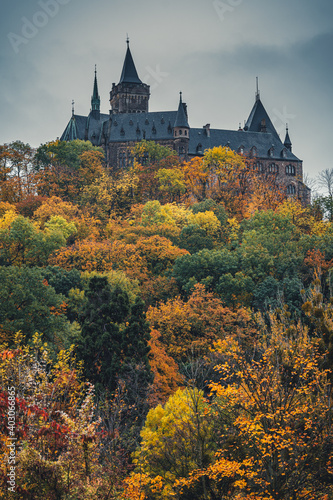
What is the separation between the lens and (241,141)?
353 feet

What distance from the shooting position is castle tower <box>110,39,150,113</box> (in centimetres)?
10812

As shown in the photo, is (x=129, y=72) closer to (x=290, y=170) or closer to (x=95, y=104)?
(x=95, y=104)

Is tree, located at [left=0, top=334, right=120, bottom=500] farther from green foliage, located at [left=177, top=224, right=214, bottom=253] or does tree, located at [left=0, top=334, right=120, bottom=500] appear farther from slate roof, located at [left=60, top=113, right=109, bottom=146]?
slate roof, located at [left=60, top=113, right=109, bottom=146]

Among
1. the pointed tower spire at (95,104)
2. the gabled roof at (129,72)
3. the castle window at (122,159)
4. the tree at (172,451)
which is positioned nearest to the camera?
the tree at (172,451)

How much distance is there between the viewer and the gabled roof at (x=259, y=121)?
11238 cm

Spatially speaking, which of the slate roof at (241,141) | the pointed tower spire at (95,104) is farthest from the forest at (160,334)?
the pointed tower spire at (95,104)

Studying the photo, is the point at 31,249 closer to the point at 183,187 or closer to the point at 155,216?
the point at 155,216

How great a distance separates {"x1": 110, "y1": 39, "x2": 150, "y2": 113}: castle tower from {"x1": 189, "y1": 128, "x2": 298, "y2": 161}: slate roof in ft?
37.0

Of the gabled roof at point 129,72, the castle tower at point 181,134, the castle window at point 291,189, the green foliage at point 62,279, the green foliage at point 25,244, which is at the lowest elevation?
the green foliage at point 62,279

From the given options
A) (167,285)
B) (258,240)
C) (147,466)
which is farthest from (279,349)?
(258,240)

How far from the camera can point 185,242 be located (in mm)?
55031

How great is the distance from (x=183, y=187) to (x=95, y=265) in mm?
28672

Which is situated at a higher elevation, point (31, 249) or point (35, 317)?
point (31, 249)

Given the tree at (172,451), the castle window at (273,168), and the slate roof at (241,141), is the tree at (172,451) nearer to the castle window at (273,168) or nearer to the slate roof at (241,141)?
the slate roof at (241,141)
